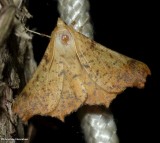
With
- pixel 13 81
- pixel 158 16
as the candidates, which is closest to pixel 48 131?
pixel 13 81

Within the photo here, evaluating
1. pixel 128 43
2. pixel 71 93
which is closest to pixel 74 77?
pixel 71 93

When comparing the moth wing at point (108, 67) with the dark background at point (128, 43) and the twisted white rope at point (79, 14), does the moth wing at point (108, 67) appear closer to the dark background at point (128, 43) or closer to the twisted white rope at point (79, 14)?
the twisted white rope at point (79, 14)

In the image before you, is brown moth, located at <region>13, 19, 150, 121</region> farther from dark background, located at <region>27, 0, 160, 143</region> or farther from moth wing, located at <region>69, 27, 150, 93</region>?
dark background, located at <region>27, 0, 160, 143</region>

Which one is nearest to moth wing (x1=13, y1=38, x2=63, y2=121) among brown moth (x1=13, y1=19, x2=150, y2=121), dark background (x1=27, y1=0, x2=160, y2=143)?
brown moth (x1=13, y1=19, x2=150, y2=121)

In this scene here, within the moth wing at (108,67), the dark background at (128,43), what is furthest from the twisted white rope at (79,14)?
the dark background at (128,43)

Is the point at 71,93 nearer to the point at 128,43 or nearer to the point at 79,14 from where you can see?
the point at 79,14

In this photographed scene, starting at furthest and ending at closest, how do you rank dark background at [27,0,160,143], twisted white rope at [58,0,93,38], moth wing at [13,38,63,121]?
1. dark background at [27,0,160,143]
2. twisted white rope at [58,0,93,38]
3. moth wing at [13,38,63,121]
